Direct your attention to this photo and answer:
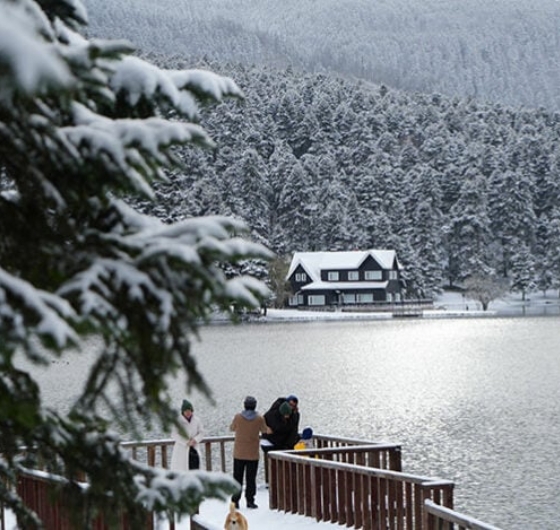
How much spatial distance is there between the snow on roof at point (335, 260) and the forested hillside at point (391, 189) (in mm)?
6629

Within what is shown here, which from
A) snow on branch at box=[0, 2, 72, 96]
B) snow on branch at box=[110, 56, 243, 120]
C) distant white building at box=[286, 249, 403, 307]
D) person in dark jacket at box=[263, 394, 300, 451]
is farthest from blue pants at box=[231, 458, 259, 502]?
distant white building at box=[286, 249, 403, 307]

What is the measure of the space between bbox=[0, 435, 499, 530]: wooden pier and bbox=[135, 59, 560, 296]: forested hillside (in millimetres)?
90901

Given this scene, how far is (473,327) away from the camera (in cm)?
9162

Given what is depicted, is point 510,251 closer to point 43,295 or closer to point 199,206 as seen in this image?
point 199,206

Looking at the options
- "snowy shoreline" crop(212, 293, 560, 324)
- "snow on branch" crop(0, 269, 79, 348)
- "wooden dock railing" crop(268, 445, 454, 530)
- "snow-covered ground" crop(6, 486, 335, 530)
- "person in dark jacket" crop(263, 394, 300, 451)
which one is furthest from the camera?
"snowy shoreline" crop(212, 293, 560, 324)

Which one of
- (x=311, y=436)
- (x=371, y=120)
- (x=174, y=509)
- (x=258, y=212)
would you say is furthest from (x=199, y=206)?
(x=174, y=509)

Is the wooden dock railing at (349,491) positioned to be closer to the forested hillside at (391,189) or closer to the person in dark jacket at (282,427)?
the person in dark jacket at (282,427)

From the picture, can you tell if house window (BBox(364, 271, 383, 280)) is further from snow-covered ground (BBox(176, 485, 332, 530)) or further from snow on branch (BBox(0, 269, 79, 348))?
snow on branch (BBox(0, 269, 79, 348))

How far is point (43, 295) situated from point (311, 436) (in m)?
11.5

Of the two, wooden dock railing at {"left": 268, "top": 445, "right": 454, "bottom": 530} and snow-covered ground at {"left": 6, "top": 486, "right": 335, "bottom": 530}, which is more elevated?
wooden dock railing at {"left": 268, "top": 445, "right": 454, "bottom": 530}

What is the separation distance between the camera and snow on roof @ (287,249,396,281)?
11344 centimetres

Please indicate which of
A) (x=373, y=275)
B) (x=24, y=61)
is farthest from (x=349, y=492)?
(x=373, y=275)

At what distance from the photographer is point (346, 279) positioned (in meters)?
115

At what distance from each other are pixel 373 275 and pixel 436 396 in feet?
243
